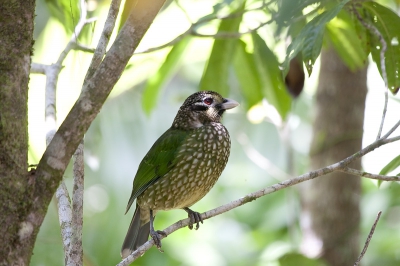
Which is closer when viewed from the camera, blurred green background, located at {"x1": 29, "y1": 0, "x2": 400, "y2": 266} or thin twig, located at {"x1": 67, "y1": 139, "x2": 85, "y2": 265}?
thin twig, located at {"x1": 67, "y1": 139, "x2": 85, "y2": 265}

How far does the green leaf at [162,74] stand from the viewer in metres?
4.46

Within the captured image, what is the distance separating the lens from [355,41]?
4129 millimetres

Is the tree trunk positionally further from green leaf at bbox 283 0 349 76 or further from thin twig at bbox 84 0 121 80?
green leaf at bbox 283 0 349 76

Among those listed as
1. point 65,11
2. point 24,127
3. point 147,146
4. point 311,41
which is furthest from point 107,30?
point 147,146

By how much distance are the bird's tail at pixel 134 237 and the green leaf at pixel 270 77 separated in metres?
1.30

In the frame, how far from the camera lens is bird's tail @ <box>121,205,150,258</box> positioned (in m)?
4.25

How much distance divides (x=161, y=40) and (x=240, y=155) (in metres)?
4.85

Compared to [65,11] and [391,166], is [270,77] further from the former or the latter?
[65,11]

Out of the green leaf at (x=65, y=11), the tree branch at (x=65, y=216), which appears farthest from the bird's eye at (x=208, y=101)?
the tree branch at (x=65, y=216)

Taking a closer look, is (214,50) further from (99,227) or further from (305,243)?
(99,227)

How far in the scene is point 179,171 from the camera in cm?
406

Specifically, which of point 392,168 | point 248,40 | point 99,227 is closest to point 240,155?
point 99,227

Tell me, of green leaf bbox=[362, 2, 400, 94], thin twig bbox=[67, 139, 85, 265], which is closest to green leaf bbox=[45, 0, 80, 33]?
thin twig bbox=[67, 139, 85, 265]

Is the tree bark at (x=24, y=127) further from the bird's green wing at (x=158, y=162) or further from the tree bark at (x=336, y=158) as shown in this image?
the tree bark at (x=336, y=158)
